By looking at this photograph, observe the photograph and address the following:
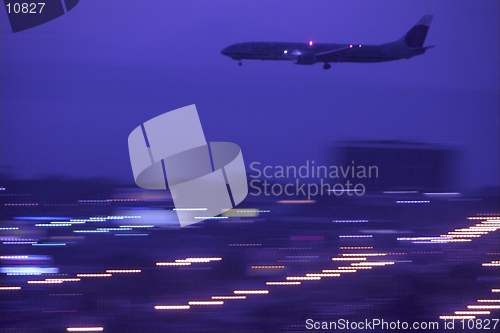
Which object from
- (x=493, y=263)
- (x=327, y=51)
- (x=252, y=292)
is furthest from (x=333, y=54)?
(x=493, y=263)

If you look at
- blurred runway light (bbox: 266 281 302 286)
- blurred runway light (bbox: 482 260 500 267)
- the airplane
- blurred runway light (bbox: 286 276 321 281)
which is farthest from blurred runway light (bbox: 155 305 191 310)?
blurred runway light (bbox: 482 260 500 267)

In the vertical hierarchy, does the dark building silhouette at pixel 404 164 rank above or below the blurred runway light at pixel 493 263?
above

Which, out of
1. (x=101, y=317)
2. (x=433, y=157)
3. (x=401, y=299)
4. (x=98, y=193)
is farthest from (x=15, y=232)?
(x=433, y=157)

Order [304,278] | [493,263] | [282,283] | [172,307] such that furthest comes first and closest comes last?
1. [493,263]
2. [304,278]
3. [282,283]
4. [172,307]

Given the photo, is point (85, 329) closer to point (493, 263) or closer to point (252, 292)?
point (252, 292)

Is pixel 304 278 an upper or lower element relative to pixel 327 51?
lower

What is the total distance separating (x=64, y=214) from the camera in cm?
816

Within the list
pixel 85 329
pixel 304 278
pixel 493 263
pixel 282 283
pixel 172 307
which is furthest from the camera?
pixel 493 263

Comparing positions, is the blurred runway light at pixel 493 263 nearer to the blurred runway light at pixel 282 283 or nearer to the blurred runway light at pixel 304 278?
the blurred runway light at pixel 304 278

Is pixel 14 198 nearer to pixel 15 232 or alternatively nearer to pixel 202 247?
pixel 15 232

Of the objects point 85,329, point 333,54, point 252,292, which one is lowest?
point 85,329

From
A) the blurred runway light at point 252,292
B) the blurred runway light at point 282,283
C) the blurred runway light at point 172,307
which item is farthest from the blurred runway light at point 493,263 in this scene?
the blurred runway light at point 172,307

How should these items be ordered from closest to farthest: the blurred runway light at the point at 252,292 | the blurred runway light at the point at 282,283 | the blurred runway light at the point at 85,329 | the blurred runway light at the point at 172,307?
the blurred runway light at the point at 85,329
the blurred runway light at the point at 172,307
the blurred runway light at the point at 252,292
the blurred runway light at the point at 282,283

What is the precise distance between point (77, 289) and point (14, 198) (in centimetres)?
290
